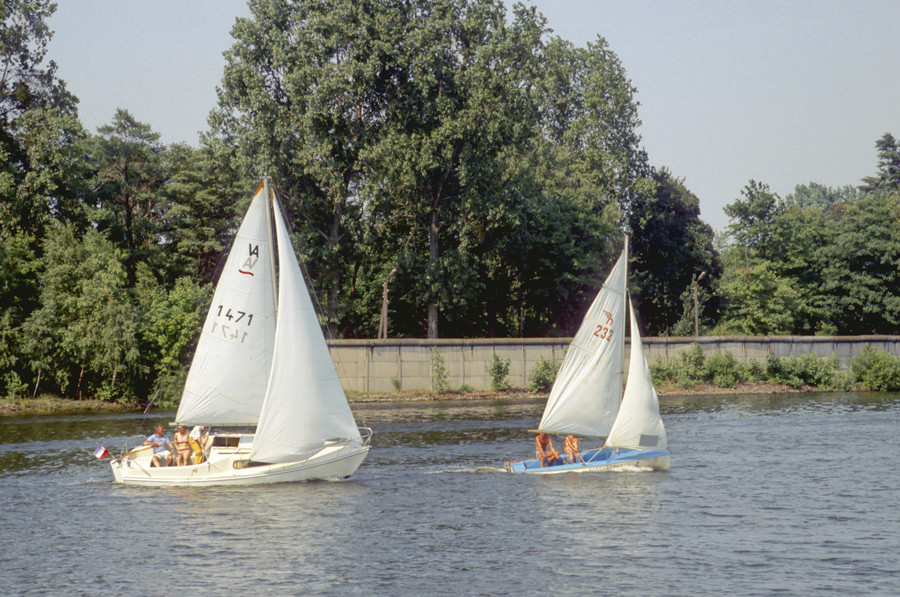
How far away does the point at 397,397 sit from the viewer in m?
76.5

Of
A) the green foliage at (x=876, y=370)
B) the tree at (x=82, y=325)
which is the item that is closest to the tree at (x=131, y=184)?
the tree at (x=82, y=325)

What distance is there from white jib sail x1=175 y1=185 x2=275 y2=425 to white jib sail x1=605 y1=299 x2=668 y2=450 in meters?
15.8

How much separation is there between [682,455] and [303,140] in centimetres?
4575

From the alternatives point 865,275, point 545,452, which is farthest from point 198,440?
point 865,275

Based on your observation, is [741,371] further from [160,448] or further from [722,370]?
[160,448]

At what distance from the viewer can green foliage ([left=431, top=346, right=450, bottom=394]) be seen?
78000mm

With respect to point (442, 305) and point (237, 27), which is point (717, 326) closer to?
point (442, 305)

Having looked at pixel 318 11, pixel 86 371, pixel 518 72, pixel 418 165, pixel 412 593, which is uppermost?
pixel 318 11

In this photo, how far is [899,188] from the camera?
167875 millimetres

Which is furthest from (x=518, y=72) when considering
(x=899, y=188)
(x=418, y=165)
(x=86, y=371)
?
(x=899, y=188)

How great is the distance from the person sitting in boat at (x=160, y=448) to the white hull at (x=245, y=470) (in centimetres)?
45

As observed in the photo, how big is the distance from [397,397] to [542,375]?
12472 millimetres

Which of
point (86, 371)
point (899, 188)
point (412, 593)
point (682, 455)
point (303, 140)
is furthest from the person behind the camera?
point (899, 188)

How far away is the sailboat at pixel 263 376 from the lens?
3856 cm
